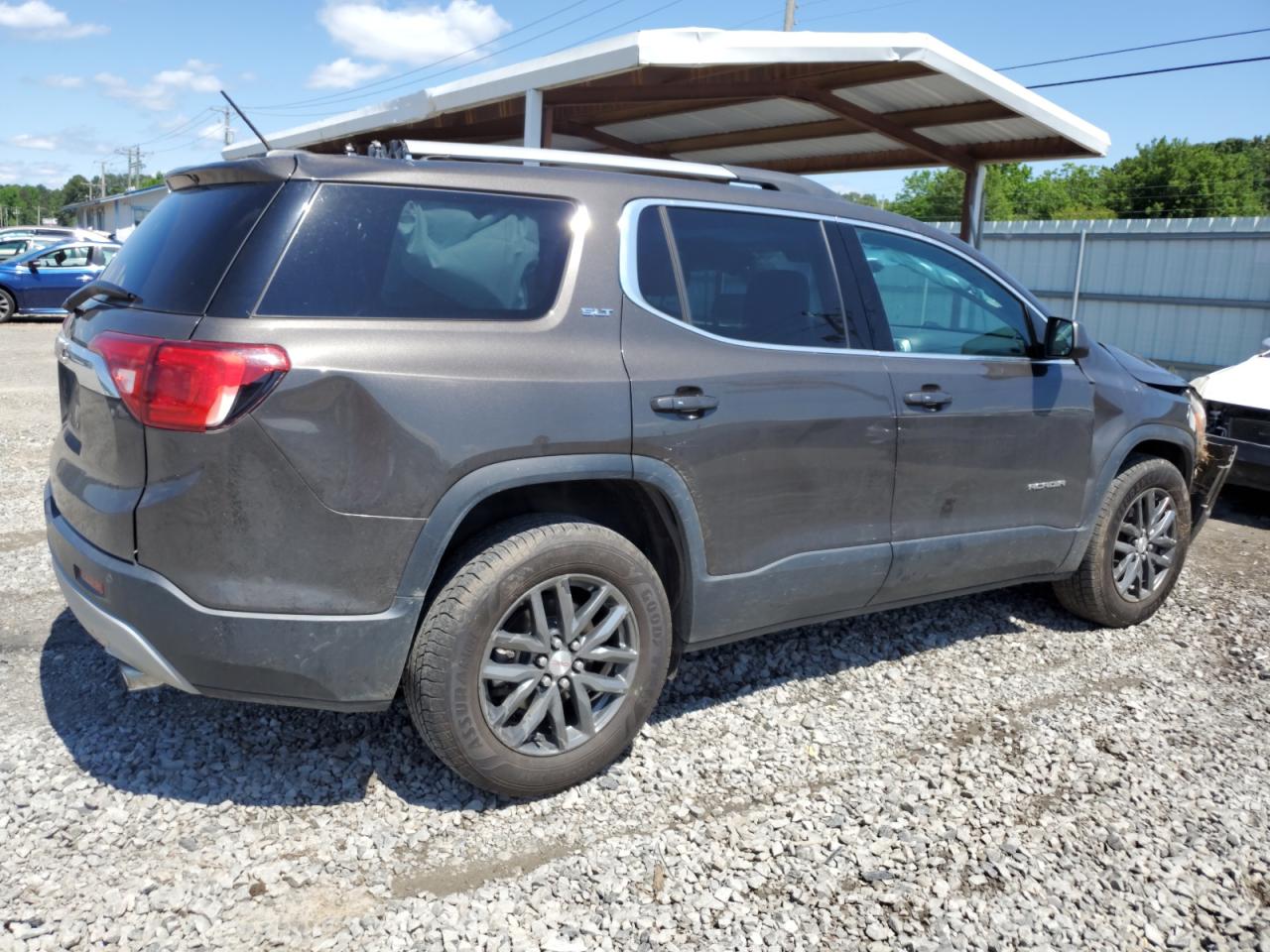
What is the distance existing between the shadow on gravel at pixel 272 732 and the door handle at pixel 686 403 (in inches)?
49.5

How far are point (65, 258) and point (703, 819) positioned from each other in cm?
2107

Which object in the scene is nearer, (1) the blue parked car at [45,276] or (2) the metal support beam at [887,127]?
(2) the metal support beam at [887,127]

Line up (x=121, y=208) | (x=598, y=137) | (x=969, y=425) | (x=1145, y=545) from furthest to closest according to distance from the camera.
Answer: (x=121, y=208), (x=598, y=137), (x=1145, y=545), (x=969, y=425)

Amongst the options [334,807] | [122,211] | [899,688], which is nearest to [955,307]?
[899,688]

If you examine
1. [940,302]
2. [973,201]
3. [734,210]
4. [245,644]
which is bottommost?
[245,644]

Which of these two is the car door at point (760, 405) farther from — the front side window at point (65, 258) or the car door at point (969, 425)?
the front side window at point (65, 258)

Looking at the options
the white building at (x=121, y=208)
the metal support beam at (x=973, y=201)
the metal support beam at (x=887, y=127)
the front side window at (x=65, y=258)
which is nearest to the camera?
the metal support beam at (x=887, y=127)

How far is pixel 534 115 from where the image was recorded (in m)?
9.62

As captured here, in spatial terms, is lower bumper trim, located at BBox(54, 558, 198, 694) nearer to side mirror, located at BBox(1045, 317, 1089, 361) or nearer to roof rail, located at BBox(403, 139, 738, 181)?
roof rail, located at BBox(403, 139, 738, 181)

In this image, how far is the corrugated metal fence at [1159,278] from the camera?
13.1m

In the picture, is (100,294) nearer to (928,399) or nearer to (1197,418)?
(928,399)

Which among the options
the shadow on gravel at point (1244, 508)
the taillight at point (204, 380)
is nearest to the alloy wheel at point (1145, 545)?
the shadow on gravel at point (1244, 508)

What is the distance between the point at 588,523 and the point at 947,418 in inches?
63.3

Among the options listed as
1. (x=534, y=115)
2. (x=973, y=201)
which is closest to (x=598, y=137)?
(x=534, y=115)
